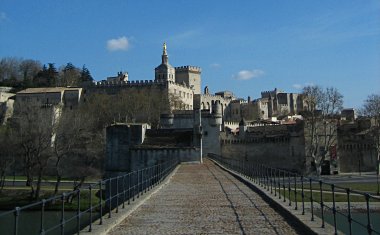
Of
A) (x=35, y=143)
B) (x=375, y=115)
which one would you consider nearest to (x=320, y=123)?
(x=375, y=115)

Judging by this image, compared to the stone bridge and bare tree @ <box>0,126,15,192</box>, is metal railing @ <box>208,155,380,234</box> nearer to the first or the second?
the stone bridge

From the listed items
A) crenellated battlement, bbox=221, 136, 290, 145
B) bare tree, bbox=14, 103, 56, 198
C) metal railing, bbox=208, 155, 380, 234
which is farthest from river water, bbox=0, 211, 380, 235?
crenellated battlement, bbox=221, 136, 290, 145

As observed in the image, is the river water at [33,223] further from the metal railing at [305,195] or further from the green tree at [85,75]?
the green tree at [85,75]

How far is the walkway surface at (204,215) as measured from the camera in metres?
9.09

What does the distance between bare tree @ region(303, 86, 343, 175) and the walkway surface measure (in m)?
43.8

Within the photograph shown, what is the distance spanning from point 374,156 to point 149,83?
50.8m

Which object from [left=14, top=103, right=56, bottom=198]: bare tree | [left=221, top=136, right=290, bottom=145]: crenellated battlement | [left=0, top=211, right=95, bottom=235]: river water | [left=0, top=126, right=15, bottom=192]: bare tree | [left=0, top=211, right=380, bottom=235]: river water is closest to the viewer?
[left=0, top=211, right=380, bottom=235]: river water

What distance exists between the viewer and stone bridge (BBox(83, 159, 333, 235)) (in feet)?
29.7

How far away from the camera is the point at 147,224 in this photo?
9703 mm

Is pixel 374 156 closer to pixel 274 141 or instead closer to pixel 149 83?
pixel 274 141

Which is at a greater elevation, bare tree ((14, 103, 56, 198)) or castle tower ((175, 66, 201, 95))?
castle tower ((175, 66, 201, 95))

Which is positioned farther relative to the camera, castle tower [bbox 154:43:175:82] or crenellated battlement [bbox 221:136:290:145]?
castle tower [bbox 154:43:175:82]

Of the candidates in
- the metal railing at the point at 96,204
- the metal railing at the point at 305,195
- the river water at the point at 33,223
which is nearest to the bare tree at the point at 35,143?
the river water at the point at 33,223

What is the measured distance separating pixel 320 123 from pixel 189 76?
243 ft
